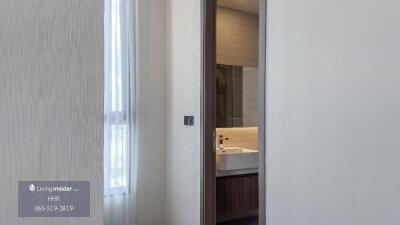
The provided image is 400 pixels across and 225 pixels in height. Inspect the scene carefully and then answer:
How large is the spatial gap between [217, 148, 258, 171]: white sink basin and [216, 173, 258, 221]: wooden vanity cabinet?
0.35 ft

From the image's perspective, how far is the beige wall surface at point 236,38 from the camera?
11.9 ft

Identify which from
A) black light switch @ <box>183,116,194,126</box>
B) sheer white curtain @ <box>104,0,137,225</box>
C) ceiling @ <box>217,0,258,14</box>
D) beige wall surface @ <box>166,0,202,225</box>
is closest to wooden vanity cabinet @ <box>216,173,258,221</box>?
beige wall surface @ <box>166,0,202,225</box>

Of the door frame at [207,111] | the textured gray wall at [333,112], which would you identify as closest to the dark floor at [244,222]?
the door frame at [207,111]

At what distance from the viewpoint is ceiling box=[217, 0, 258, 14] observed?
347cm

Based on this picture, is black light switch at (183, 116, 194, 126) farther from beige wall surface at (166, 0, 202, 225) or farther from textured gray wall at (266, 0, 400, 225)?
textured gray wall at (266, 0, 400, 225)

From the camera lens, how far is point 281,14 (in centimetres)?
175

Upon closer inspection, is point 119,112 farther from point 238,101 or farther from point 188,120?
point 238,101

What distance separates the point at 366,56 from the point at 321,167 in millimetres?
554

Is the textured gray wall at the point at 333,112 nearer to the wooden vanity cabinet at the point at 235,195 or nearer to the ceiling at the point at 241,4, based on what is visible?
the wooden vanity cabinet at the point at 235,195
